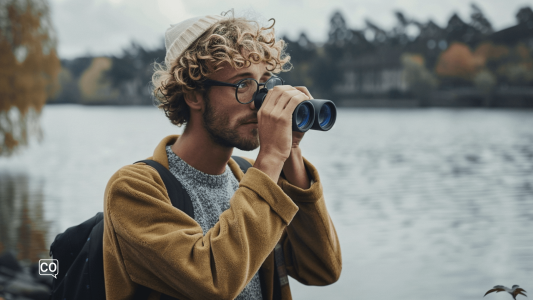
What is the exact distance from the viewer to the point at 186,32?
214 cm

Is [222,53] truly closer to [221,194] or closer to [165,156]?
[165,156]

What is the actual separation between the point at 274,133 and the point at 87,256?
0.77m

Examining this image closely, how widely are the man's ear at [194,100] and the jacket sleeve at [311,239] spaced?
43cm

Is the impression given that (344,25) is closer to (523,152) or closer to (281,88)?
(523,152)

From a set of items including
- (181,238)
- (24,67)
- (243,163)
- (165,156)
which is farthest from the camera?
(24,67)

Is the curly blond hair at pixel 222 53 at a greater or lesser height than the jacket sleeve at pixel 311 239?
greater

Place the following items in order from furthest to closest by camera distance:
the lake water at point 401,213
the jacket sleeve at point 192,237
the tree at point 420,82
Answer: the tree at point 420,82 < the lake water at point 401,213 < the jacket sleeve at point 192,237

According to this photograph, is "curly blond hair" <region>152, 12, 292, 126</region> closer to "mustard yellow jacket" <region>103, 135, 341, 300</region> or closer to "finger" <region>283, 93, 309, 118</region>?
"finger" <region>283, 93, 309, 118</region>

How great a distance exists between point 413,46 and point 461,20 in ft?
27.3

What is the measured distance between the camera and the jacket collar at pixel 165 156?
2008 mm

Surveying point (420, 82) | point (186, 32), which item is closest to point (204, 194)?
point (186, 32)

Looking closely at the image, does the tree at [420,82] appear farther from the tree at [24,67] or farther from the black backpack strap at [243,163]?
the black backpack strap at [243,163]

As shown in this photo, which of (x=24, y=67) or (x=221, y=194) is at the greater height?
(x=221, y=194)

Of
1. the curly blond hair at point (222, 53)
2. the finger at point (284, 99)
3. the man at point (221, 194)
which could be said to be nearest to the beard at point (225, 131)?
the man at point (221, 194)
